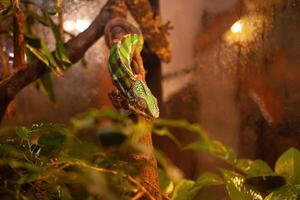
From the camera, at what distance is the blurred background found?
6.41 feet

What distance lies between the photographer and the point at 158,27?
2.26 metres

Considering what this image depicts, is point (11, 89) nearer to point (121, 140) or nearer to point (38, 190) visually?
point (38, 190)

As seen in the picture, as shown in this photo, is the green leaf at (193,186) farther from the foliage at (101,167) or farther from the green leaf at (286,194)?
the green leaf at (286,194)

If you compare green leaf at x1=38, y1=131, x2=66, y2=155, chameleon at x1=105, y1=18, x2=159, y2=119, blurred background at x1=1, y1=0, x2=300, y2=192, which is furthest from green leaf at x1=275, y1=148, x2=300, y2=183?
blurred background at x1=1, y1=0, x2=300, y2=192

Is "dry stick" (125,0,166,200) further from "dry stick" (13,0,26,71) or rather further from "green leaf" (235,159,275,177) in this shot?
"green leaf" (235,159,275,177)

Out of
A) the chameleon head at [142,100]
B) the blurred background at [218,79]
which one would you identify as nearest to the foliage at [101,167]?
the chameleon head at [142,100]

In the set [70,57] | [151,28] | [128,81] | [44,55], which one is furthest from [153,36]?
[128,81]

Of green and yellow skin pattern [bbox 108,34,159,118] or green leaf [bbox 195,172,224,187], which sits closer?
green leaf [bbox 195,172,224,187]

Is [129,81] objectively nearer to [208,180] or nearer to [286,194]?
[208,180]

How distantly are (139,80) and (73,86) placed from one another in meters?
1.45

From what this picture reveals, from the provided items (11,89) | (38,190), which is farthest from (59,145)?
(11,89)

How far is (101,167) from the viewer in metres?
0.76

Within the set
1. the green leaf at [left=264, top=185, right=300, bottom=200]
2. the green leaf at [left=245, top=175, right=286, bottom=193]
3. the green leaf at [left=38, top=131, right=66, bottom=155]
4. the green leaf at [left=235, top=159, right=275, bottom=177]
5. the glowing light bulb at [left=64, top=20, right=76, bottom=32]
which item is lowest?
the green leaf at [left=264, top=185, right=300, bottom=200]

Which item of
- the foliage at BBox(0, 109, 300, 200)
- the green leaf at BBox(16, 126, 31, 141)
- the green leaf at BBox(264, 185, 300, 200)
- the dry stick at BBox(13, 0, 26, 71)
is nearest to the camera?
the foliage at BBox(0, 109, 300, 200)
